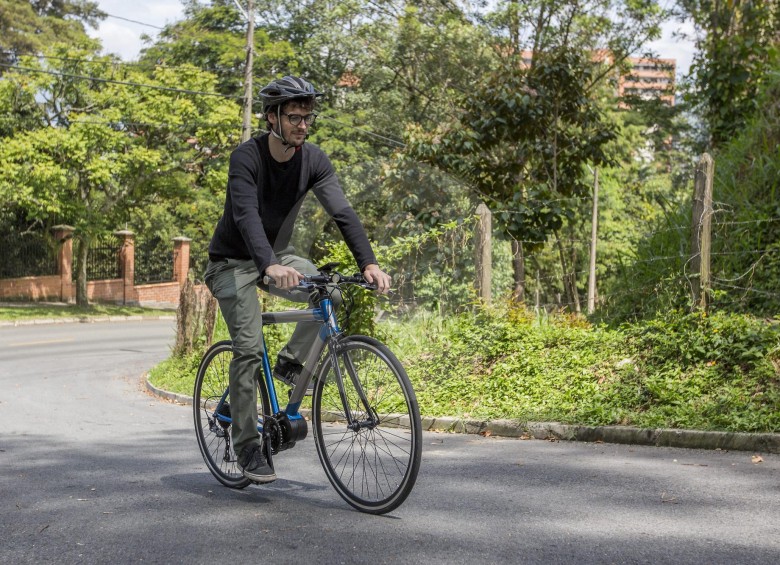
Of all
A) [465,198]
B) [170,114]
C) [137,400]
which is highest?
[170,114]

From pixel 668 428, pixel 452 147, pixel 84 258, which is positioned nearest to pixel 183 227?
pixel 84 258

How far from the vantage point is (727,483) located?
555cm

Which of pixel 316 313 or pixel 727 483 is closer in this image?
pixel 316 313

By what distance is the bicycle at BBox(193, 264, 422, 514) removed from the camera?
4449mm

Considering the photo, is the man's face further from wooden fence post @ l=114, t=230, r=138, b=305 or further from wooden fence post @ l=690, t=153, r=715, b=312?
wooden fence post @ l=114, t=230, r=138, b=305

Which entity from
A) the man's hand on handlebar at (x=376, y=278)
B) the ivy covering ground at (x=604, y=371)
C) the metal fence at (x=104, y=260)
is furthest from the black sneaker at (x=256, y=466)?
the metal fence at (x=104, y=260)

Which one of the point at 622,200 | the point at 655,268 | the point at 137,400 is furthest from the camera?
the point at 622,200

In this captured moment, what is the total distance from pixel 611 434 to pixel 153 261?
1414 inches

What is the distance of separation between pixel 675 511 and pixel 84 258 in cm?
3255

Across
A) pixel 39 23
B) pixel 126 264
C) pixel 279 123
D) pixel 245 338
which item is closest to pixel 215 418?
pixel 245 338

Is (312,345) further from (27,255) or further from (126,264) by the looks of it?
(126,264)

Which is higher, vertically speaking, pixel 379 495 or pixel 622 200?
pixel 622 200

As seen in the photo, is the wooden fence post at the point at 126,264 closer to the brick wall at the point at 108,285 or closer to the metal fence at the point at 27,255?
the brick wall at the point at 108,285

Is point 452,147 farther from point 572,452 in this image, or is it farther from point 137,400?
point 572,452
